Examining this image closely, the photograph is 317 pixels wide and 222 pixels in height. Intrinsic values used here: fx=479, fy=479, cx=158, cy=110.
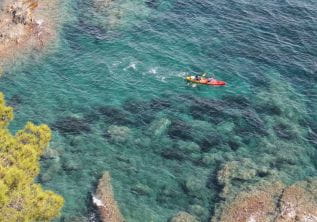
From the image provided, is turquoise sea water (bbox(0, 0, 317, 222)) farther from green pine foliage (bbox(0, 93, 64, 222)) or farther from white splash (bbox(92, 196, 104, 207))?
green pine foliage (bbox(0, 93, 64, 222))

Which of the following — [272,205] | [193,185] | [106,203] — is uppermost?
[272,205]

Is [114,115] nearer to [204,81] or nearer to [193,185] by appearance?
[204,81]

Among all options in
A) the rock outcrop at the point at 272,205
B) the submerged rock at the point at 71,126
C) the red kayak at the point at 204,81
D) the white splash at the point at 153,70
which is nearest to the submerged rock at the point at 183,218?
the rock outcrop at the point at 272,205

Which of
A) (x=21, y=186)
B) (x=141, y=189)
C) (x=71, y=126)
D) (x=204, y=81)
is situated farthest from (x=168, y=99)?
(x=21, y=186)

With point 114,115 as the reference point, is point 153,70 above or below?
above

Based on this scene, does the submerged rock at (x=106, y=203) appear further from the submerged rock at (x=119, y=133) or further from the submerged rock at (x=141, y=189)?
the submerged rock at (x=119, y=133)
